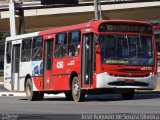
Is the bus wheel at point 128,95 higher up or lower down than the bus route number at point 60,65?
lower down

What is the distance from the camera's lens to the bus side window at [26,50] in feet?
93.1

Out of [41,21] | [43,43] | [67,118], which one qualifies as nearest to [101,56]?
[43,43]

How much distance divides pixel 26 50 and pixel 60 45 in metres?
3.33

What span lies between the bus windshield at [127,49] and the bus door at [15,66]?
717 cm

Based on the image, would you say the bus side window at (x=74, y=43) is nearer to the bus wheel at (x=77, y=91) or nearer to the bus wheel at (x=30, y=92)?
the bus wheel at (x=77, y=91)

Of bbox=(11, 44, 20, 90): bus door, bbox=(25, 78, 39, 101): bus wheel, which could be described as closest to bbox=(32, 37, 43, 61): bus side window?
bbox=(25, 78, 39, 101): bus wheel

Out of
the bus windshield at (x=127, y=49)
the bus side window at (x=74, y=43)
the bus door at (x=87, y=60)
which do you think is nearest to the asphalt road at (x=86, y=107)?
the bus door at (x=87, y=60)

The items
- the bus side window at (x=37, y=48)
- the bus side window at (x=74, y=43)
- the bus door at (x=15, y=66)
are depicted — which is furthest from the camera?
the bus door at (x=15, y=66)

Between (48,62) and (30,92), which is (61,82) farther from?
(30,92)

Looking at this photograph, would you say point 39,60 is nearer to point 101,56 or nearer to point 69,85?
point 69,85

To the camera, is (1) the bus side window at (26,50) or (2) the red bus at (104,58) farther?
(1) the bus side window at (26,50)

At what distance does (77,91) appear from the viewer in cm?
2425

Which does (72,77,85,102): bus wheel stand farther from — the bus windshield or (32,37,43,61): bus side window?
(32,37,43,61): bus side window

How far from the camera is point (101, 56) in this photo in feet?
76.6
